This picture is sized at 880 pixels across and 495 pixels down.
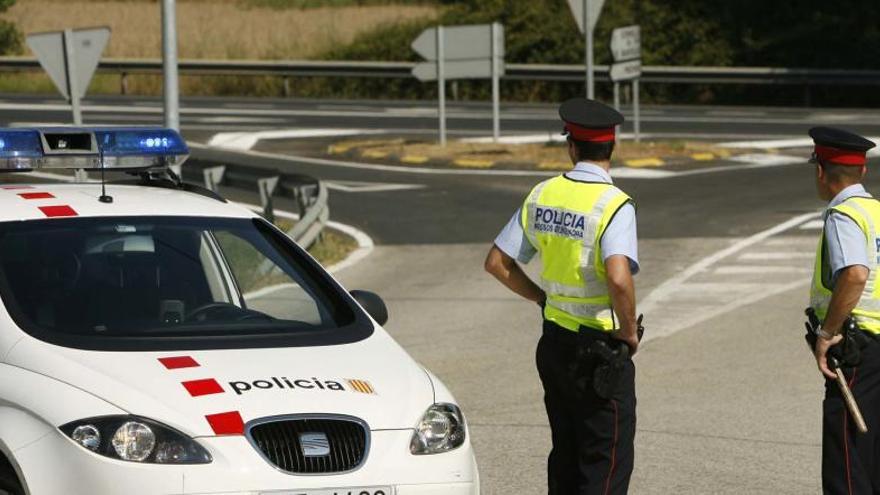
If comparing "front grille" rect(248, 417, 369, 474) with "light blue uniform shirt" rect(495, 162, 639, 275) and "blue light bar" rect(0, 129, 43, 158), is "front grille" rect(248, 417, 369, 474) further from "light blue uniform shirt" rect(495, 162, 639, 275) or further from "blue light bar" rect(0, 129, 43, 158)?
"blue light bar" rect(0, 129, 43, 158)

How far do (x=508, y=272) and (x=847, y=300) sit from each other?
128 cm

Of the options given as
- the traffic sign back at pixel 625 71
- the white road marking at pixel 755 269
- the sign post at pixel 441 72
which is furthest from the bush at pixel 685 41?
the white road marking at pixel 755 269

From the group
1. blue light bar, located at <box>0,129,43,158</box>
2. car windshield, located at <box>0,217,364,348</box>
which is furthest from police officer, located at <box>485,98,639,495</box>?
blue light bar, located at <box>0,129,43,158</box>

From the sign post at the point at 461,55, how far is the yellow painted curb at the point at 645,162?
3243 millimetres

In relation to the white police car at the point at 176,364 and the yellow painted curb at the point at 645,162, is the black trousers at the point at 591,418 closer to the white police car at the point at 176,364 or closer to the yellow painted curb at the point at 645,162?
the white police car at the point at 176,364

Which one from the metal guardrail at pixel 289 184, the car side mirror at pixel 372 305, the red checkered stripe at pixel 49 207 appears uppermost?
the red checkered stripe at pixel 49 207

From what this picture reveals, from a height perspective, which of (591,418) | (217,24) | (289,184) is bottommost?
(217,24)

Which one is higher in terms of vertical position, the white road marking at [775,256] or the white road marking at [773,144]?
the white road marking at [775,256]

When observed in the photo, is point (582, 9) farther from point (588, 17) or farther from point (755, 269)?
point (755, 269)

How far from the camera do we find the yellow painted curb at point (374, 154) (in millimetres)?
27491

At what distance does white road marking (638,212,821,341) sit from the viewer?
13.4 meters

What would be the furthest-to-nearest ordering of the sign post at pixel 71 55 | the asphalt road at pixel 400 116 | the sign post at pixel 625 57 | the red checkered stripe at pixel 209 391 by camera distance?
the asphalt road at pixel 400 116 → the sign post at pixel 625 57 → the sign post at pixel 71 55 → the red checkered stripe at pixel 209 391

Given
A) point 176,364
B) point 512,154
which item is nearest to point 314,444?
point 176,364

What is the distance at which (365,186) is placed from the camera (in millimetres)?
23766
